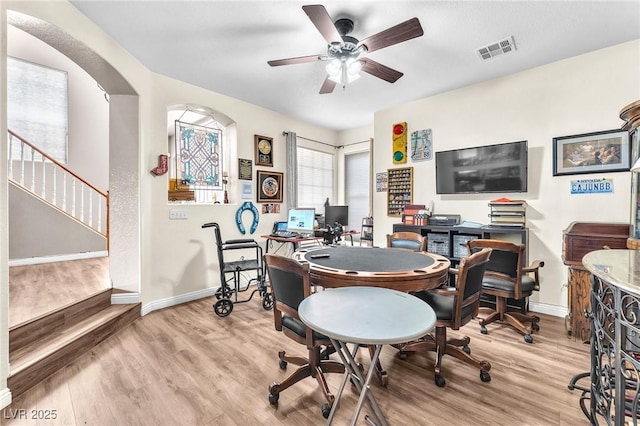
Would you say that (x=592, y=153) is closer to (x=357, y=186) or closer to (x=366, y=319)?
(x=366, y=319)

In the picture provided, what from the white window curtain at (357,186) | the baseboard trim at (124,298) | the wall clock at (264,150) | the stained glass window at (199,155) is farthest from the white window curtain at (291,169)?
A: the baseboard trim at (124,298)

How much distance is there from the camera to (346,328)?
3.49ft

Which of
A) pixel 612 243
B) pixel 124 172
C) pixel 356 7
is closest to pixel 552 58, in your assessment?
pixel 612 243

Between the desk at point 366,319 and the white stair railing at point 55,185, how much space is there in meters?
5.05

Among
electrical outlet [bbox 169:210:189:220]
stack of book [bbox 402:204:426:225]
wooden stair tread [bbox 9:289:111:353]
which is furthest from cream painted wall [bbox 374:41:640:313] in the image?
wooden stair tread [bbox 9:289:111:353]

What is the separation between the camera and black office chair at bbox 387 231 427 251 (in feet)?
9.50

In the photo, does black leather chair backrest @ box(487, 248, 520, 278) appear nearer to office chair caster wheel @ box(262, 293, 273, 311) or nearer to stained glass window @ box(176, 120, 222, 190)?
office chair caster wheel @ box(262, 293, 273, 311)

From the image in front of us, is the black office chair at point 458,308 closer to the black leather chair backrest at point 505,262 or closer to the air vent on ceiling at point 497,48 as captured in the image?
the black leather chair backrest at point 505,262

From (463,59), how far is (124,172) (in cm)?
397

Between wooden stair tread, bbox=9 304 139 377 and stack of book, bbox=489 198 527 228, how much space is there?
14.2 feet

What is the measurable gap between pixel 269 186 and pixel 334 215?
1.19 metres

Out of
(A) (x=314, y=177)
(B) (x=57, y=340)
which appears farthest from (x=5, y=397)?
(A) (x=314, y=177)

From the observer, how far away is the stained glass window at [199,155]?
12.3 ft

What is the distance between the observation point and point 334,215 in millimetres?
4457
